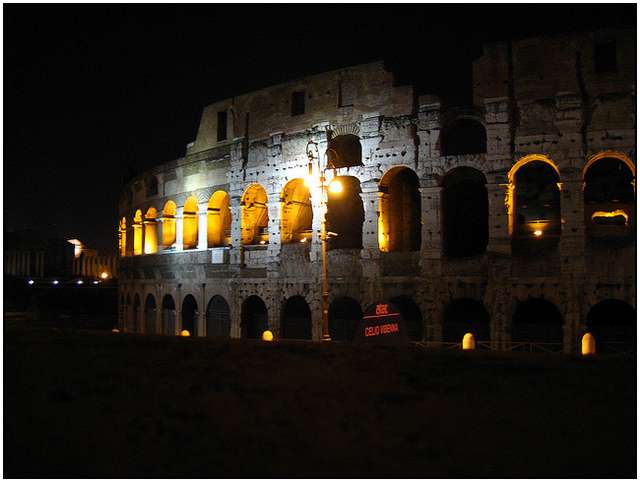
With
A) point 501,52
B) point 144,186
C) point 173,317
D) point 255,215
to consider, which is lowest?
point 173,317

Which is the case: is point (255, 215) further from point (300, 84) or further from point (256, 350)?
point (256, 350)

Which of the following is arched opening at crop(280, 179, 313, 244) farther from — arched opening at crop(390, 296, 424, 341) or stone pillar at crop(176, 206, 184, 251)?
stone pillar at crop(176, 206, 184, 251)

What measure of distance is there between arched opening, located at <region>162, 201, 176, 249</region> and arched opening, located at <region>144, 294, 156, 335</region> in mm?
3262

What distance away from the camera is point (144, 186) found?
27.2 metres

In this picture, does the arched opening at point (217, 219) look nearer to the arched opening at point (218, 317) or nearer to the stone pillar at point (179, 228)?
the stone pillar at point (179, 228)

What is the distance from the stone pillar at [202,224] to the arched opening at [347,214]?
5127 millimetres

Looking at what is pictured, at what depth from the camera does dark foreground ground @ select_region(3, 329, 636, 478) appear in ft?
11.6

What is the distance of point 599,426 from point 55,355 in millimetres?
6162

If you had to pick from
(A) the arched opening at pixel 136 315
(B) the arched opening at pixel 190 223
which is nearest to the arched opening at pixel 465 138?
(B) the arched opening at pixel 190 223

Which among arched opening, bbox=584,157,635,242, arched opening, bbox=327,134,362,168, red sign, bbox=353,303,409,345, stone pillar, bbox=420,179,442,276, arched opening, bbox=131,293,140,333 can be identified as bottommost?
arched opening, bbox=131,293,140,333

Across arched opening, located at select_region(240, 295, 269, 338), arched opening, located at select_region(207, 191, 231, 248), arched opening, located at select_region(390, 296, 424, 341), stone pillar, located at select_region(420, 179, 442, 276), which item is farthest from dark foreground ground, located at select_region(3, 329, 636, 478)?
arched opening, located at select_region(207, 191, 231, 248)

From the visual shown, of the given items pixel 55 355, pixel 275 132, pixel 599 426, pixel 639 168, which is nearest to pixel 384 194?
pixel 275 132

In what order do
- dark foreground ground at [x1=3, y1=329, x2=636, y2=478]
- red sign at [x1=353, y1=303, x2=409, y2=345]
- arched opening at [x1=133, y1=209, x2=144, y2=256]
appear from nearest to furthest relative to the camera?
dark foreground ground at [x1=3, y1=329, x2=636, y2=478]
red sign at [x1=353, y1=303, x2=409, y2=345]
arched opening at [x1=133, y1=209, x2=144, y2=256]

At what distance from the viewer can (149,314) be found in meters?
26.9
